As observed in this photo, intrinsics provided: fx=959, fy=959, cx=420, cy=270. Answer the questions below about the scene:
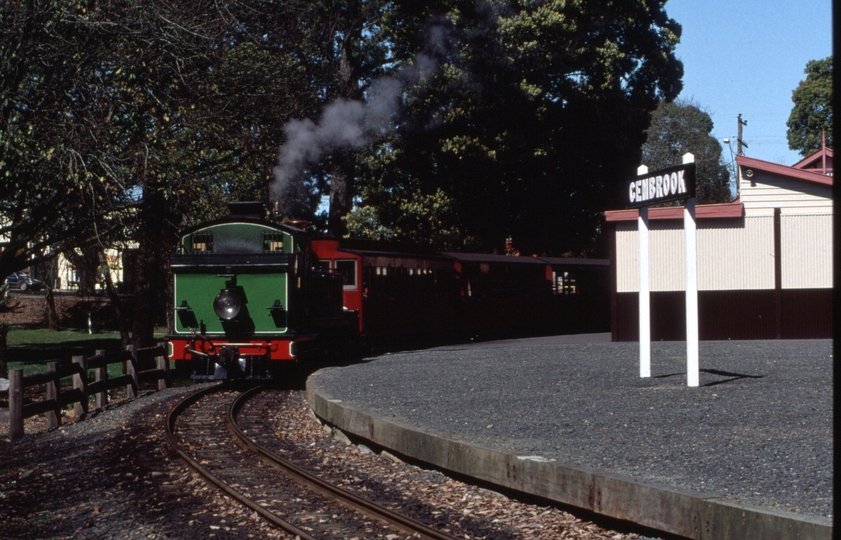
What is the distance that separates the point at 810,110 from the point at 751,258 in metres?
47.8

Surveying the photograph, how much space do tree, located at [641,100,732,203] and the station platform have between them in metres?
44.2

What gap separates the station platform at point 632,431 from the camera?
5.66m

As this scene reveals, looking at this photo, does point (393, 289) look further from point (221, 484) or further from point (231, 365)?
point (221, 484)

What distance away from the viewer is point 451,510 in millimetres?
Answer: 6809

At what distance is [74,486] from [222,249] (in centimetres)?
815

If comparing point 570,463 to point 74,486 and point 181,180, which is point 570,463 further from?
point 181,180

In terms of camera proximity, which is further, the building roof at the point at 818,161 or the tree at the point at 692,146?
the tree at the point at 692,146

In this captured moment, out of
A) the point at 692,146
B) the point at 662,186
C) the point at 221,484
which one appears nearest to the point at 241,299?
the point at 662,186

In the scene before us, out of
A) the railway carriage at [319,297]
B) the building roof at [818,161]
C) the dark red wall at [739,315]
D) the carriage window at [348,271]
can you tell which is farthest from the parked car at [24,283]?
the dark red wall at [739,315]

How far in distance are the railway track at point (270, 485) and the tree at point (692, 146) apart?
4904 cm

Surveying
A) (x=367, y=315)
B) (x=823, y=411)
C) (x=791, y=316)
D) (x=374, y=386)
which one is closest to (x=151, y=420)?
(x=374, y=386)

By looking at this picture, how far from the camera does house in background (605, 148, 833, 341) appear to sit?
19.9 meters

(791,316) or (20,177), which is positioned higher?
(20,177)

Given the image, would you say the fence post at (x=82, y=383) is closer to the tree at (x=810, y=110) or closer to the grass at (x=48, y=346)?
the grass at (x=48, y=346)
